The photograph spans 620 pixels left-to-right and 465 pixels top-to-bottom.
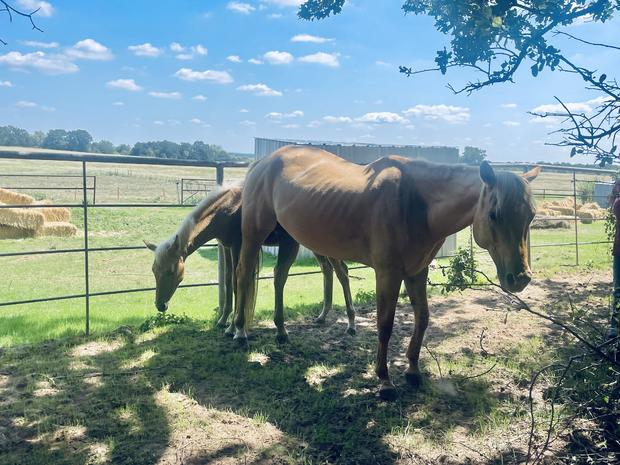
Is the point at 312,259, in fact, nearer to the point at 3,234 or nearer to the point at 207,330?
the point at 207,330

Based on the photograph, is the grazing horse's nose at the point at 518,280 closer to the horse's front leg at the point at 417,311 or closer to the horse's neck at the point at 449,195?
the horse's neck at the point at 449,195

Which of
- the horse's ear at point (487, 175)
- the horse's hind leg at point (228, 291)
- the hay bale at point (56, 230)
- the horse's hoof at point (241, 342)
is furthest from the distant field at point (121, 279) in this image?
the horse's ear at point (487, 175)

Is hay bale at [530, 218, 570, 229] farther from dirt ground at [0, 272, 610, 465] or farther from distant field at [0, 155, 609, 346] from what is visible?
dirt ground at [0, 272, 610, 465]

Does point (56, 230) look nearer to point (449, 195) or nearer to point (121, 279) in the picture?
point (121, 279)

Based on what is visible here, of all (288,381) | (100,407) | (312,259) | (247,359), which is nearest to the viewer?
(100,407)

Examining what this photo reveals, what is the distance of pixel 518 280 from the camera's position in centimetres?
263

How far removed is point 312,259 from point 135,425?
7210 millimetres

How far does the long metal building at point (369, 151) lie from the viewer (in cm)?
1009

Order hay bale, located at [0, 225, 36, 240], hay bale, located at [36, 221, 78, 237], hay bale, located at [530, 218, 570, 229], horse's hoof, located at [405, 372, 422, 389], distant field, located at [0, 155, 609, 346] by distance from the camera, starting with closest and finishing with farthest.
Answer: horse's hoof, located at [405, 372, 422, 389], distant field, located at [0, 155, 609, 346], hay bale, located at [0, 225, 36, 240], hay bale, located at [36, 221, 78, 237], hay bale, located at [530, 218, 570, 229]

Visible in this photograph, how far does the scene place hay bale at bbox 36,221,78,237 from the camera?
12757mm

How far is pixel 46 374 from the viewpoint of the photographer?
3.47m

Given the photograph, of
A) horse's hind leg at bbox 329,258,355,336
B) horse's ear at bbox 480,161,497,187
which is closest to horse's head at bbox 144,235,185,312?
horse's hind leg at bbox 329,258,355,336

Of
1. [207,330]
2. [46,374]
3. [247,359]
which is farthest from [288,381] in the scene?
[46,374]

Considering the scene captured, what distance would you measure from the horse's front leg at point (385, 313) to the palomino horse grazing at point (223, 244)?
131cm
